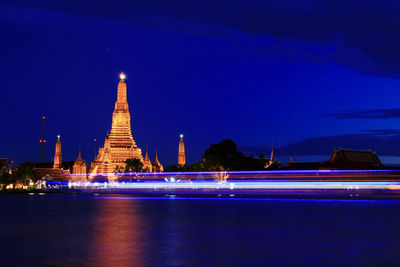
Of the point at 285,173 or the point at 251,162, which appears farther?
the point at 251,162

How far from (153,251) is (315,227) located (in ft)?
19.5

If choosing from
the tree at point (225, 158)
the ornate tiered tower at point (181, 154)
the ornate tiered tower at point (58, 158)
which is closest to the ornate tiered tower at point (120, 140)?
the ornate tiered tower at point (58, 158)

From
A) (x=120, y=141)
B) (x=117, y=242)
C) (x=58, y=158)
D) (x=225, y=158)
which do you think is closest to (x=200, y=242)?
(x=117, y=242)

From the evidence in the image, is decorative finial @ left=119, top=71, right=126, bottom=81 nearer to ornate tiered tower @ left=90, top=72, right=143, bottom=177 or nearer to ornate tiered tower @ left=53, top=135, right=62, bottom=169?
ornate tiered tower @ left=90, top=72, right=143, bottom=177

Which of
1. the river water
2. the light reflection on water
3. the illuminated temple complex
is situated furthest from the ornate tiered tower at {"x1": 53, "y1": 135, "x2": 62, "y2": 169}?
the light reflection on water

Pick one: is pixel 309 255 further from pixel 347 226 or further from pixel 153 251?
pixel 347 226

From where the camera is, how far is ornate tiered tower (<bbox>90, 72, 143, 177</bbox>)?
99.6 metres

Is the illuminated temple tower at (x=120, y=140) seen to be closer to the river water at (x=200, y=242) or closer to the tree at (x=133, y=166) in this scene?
the tree at (x=133, y=166)

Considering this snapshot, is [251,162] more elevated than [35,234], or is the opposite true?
[251,162]

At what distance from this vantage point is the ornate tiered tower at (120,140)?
99.6 metres

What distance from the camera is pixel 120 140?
102m

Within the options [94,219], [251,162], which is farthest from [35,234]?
[251,162]

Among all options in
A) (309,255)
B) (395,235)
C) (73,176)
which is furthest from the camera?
(73,176)

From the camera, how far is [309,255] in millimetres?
9367
